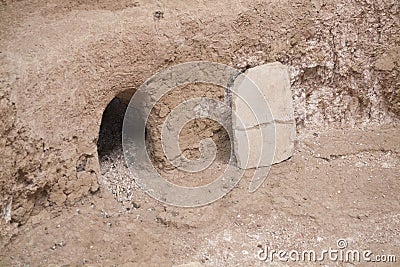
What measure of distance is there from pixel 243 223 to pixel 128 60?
50.3 inches

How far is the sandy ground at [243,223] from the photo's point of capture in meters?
3.27

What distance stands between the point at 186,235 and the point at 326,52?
1.71 metres

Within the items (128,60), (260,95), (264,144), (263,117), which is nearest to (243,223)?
(264,144)

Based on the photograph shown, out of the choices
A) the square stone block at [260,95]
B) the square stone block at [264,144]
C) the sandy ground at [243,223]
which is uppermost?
the square stone block at [260,95]

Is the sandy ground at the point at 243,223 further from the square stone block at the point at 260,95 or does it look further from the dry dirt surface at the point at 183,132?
the square stone block at the point at 260,95

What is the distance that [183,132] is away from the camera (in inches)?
151

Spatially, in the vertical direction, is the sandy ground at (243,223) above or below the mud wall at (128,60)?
below

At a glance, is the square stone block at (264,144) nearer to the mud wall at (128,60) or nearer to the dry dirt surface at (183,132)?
the dry dirt surface at (183,132)

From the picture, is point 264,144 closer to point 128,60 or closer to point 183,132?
point 183,132

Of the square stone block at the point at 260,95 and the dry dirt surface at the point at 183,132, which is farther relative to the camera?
the square stone block at the point at 260,95

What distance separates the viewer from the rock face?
3865 mm

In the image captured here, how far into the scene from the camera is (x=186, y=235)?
11.5ft

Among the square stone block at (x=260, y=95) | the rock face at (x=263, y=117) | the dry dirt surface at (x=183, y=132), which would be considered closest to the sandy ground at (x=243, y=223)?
the dry dirt surface at (x=183, y=132)

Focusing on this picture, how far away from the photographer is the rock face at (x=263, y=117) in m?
3.87
